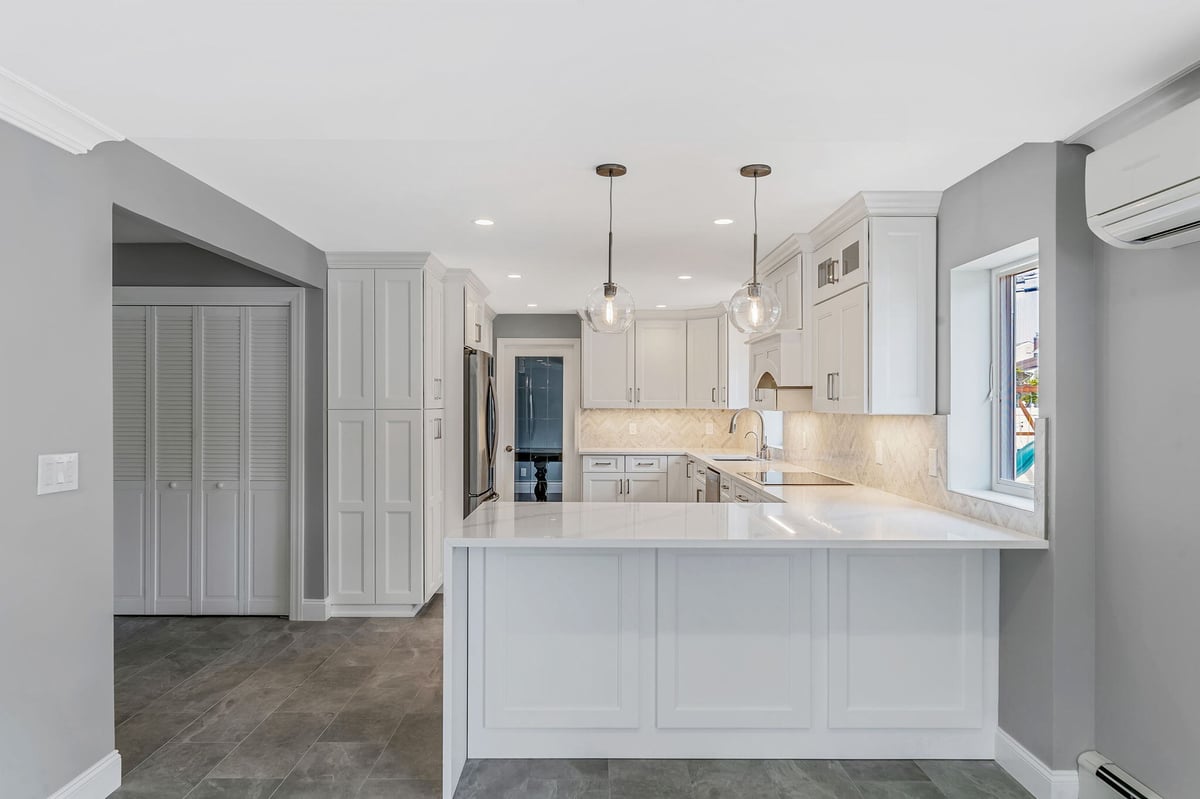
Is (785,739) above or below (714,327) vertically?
below

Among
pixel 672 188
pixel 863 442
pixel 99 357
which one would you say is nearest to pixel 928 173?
pixel 672 188

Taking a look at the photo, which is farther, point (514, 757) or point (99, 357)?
point (514, 757)

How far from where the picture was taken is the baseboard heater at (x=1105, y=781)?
2.03 metres

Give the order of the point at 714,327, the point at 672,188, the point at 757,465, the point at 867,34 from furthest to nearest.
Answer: the point at 714,327, the point at 757,465, the point at 672,188, the point at 867,34

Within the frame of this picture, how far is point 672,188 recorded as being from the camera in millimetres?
2990

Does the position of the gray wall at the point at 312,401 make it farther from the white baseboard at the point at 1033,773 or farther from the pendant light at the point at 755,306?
the white baseboard at the point at 1033,773

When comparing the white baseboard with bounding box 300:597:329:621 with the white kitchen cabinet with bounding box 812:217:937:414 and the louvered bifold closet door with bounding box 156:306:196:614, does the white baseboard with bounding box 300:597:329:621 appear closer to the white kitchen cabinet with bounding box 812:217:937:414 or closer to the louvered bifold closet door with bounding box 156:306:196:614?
the louvered bifold closet door with bounding box 156:306:196:614

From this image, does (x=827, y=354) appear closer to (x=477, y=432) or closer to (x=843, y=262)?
(x=843, y=262)

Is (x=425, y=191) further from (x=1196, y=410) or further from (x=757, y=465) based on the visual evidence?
(x=757, y=465)

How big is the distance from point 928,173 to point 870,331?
680mm

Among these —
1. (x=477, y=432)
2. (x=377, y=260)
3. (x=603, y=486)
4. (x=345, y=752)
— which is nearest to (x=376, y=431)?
(x=477, y=432)

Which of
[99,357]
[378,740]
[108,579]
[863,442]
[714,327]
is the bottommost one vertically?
[378,740]

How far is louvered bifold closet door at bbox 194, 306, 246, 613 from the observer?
4.23 m

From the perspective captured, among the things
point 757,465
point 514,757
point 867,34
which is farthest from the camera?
point 757,465
